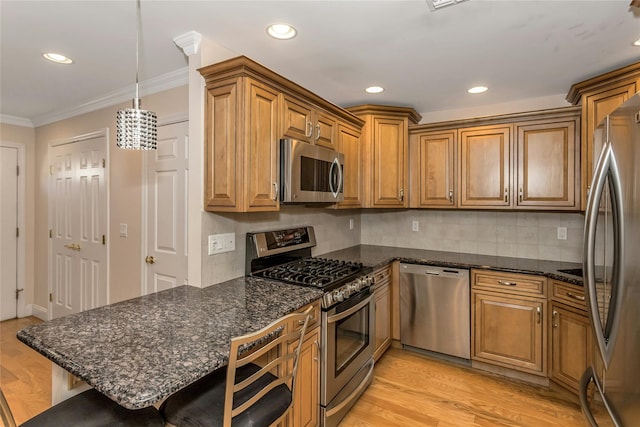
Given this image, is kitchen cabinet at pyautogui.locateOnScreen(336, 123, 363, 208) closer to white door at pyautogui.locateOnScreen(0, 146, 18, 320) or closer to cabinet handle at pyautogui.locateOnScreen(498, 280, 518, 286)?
cabinet handle at pyautogui.locateOnScreen(498, 280, 518, 286)

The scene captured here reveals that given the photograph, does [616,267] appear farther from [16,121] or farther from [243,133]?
[16,121]

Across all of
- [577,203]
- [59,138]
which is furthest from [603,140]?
[59,138]

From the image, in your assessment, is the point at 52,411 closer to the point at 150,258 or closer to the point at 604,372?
the point at 150,258

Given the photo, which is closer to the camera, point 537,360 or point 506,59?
point 506,59

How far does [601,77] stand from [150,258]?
12.1 feet

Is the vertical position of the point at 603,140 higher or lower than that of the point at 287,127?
lower

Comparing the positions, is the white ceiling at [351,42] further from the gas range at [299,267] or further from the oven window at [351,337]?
the oven window at [351,337]

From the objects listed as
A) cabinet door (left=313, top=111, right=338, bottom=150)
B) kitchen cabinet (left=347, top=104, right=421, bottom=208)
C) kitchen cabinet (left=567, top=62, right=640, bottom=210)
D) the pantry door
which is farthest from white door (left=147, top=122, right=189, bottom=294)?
kitchen cabinet (left=567, top=62, right=640, bottom=210)

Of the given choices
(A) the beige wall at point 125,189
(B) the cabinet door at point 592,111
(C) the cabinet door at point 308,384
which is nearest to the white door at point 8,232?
(A) the beige wall at point 125,189

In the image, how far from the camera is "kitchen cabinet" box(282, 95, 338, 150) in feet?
7.00

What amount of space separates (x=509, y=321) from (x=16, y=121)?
221 inches

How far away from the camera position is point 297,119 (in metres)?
2.22

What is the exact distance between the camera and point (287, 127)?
83.6 inches

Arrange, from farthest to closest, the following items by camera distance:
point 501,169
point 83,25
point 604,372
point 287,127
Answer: point 501,169
point 287,127
point 83,25
point 604,372
